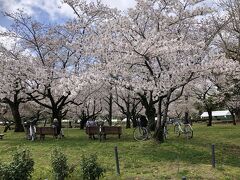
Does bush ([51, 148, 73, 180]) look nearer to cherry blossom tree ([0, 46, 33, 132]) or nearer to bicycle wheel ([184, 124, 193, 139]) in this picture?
bicycle wheel ([184, 124, 193, 139])

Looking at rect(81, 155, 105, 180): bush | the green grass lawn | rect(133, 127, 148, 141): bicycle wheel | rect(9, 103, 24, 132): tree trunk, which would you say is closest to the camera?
rect(81, 155, 105, 180): bush

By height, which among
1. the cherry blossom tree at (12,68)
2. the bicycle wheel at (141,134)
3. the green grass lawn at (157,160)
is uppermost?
the cherry blossom tree at (12,68)

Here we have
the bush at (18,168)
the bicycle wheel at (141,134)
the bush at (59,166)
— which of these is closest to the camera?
the bush at (18,168)

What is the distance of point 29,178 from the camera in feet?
36.7

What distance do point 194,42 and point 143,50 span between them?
3.42m

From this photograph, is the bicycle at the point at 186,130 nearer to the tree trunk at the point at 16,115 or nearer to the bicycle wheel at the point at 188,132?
the bicycle wheel at the point at 188,132

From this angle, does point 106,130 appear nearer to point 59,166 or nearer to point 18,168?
point 59,166

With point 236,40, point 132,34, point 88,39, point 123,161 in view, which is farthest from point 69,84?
point 236,40

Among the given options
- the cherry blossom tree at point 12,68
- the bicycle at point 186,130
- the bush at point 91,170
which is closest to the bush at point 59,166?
the bush at point 91,170

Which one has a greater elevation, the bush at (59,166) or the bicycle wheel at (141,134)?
the bicycle wheel at (141,134)

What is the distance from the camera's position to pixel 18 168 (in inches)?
408

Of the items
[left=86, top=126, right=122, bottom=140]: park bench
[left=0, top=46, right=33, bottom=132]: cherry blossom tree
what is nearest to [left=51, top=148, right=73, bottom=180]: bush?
[left=86, top=126, right=122, bottom=140]: park bench

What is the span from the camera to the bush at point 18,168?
1022 cm

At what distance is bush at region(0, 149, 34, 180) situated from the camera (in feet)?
33.5
